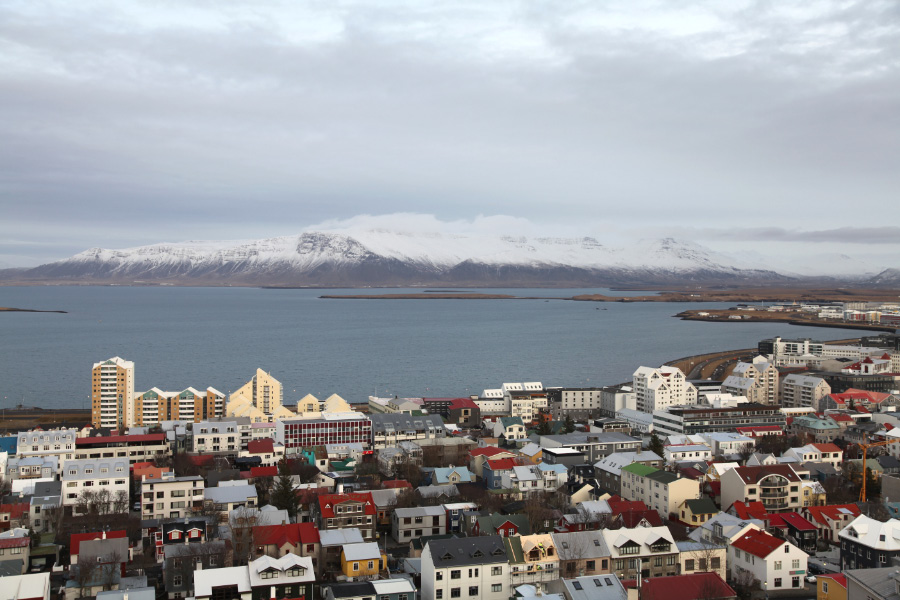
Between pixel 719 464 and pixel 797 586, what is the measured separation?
5.29 meters

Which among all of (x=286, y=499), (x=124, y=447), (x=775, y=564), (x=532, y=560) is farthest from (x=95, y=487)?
(x=775, y=564)

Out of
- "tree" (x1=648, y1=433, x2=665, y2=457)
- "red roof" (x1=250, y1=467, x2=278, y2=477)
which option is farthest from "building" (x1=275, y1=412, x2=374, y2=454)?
"tree" (x1=648, y1=433, x2=665, y2=457)

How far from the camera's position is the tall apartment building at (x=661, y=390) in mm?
24141

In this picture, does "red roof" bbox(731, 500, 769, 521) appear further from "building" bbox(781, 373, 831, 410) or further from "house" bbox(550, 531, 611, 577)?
"building" bbox(781, 373, 831, 410)

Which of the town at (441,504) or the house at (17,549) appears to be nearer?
the town at (441,504)

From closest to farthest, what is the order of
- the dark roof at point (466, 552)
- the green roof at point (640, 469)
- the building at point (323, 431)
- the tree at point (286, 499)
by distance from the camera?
the dark roof at point (466, 552)
the tree at point (286, 499)
the green roof at point (640, 469)
the building at point (323, 431)

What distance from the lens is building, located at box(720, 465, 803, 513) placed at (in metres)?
13.2

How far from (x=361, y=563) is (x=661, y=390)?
15.8 meters

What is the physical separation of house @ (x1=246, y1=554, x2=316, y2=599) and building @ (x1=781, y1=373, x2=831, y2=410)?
1958 centimetres

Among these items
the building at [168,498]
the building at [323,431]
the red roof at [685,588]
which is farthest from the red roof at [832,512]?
the building at [323,431]

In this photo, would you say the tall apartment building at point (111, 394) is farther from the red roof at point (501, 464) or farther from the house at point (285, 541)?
the house at point (285, 541)

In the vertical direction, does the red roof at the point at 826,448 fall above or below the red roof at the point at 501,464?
above

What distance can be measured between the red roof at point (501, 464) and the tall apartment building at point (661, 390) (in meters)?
9.88

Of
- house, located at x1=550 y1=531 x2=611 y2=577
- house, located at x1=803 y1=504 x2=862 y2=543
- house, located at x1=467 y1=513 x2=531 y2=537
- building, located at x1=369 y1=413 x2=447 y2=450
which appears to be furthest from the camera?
building, located at x1=369 y1=413 x2=447 y2=450
